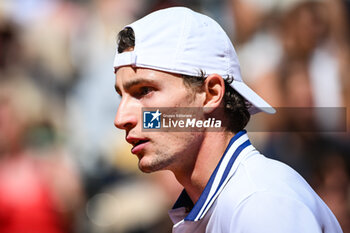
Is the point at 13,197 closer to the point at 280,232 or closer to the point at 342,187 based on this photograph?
the point at 342,187

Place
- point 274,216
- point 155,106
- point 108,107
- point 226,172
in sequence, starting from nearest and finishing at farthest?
point 274,216 → point 226,172 → point 155,106 → point 108,107

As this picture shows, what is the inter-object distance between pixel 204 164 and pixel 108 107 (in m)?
2.20

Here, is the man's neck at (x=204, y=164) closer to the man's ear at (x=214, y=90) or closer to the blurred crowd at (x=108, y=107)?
the man's ear at (x=214, y=90)

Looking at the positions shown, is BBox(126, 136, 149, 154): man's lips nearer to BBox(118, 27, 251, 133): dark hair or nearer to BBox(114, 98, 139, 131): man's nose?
BBox(114, 98, 139, 131): man's nose

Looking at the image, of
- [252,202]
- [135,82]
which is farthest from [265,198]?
[135,82]

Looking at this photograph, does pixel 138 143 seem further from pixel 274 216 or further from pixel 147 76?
pixel 274 216

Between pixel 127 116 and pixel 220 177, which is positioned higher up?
pixel 127 116

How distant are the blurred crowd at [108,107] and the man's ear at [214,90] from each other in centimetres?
180

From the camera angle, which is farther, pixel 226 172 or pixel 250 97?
pixel 250 97

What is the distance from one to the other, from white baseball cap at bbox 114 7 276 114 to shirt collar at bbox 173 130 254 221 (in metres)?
0.23

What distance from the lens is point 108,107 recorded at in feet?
14.8

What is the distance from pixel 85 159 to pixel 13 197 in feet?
1.90

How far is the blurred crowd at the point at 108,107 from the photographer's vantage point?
166 inches

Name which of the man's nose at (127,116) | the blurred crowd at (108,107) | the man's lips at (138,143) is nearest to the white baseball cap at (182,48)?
the man's nose at (127,116)
